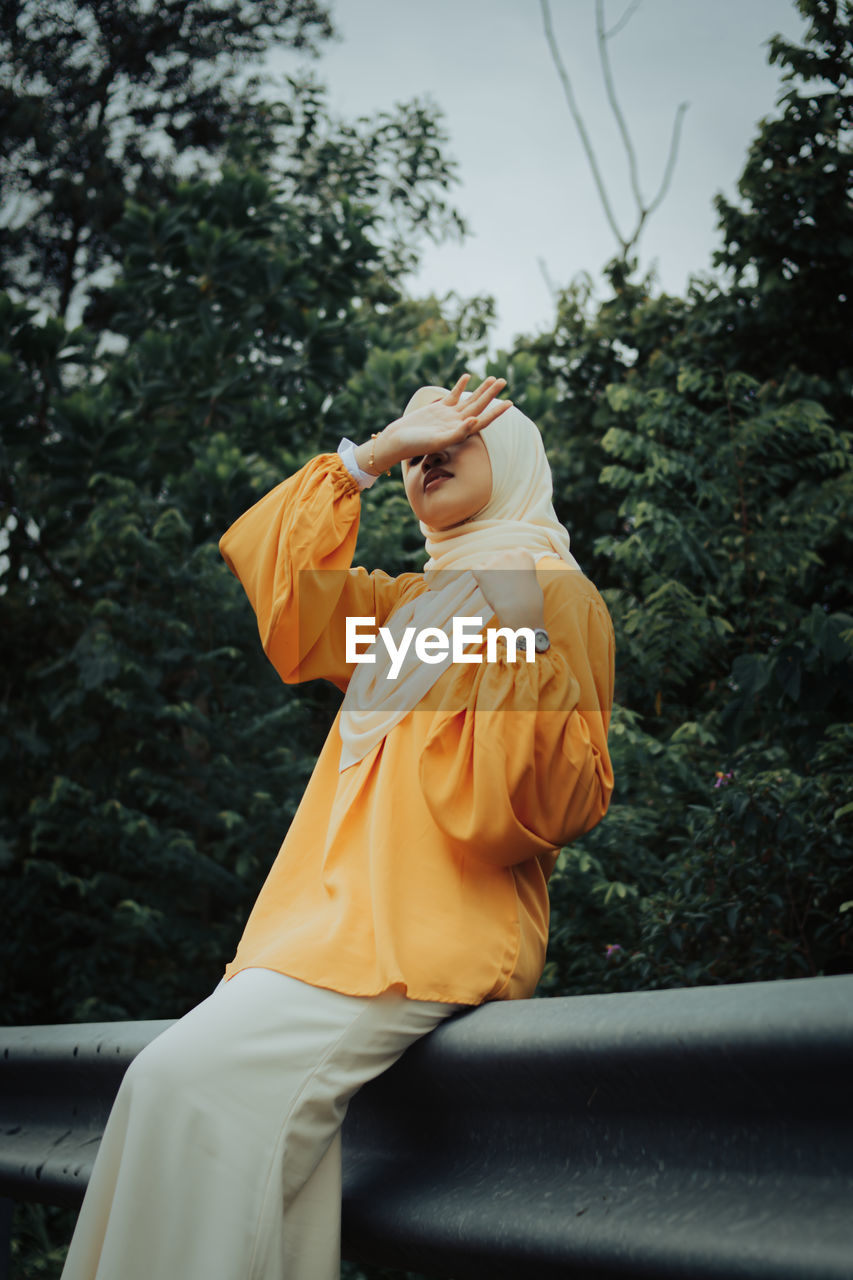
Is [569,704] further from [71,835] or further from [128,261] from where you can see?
[128,261]

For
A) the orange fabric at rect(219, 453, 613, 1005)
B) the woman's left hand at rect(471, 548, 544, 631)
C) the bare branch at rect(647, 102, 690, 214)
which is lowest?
the orange fabric at rect(219, 453, 613, 1005)

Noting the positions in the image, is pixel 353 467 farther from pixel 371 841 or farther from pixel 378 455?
pixel 371 841

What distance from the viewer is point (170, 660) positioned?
4.05 metres

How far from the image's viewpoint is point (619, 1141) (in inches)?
44.2

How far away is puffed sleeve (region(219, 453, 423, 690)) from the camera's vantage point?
1.81 meters

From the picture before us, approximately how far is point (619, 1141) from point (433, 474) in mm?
1112

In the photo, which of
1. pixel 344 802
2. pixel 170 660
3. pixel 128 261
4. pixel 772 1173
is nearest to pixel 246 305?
pixel 128 261

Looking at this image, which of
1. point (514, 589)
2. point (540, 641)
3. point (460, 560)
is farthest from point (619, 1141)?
point (460, 560)

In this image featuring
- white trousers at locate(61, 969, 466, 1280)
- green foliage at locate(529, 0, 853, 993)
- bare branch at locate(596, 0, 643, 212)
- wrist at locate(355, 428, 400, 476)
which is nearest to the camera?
white trousers at locate(61, 969, 466, 1280)

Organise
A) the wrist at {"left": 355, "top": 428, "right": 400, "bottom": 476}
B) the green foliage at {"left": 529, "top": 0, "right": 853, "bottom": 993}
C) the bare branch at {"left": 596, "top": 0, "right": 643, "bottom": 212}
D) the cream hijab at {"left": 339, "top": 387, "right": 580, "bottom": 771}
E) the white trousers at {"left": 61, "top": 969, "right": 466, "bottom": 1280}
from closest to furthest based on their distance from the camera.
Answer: the white trousers at {"left": 61, "top": 969, "right": 466, "bottom": 1280} → the cream hijab at {"left": 339, "top": 387, "right": 580, "bottom": 771} → the wrist at {"left": 355, "top": 428, "right": 400, "bottom": 476} → the green foliage at {"left": 529, "top": 0, "right": 853, "bottom": 993} → the bare branch at {"left": 596, "top": 0, "right": 643, "bottom": 212}

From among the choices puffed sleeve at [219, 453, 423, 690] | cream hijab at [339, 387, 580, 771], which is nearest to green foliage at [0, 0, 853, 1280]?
cream hijab at [339, 387, 580, 771]

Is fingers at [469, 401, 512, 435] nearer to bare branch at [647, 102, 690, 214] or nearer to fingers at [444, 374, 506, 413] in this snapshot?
fingers at [444, 374, 506, 413]

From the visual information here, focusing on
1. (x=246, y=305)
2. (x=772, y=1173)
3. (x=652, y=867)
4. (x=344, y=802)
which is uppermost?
(x=246, y=305)

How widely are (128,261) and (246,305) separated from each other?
0.60m
